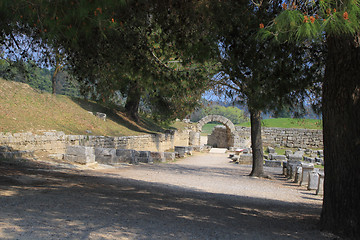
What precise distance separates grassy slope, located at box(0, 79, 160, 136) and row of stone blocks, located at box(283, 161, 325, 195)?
10306 mm

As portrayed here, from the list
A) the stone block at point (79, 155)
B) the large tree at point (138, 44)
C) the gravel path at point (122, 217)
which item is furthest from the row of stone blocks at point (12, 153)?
the large tree at point (138, 44)

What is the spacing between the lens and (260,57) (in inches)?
252

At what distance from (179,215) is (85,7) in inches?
135

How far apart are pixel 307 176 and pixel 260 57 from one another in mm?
7817

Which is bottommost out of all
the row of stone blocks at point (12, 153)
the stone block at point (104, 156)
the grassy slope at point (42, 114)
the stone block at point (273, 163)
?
the stone block at point (273, 163)

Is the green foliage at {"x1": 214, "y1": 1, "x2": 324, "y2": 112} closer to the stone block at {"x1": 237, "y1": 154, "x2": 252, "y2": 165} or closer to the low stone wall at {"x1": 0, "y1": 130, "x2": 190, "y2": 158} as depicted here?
the low stone wall at {"x1": 0, "y1": 130, "x2": 190, "y2": 158}

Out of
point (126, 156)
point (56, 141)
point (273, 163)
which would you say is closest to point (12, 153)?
point (56, 141)

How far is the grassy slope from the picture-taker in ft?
44.6

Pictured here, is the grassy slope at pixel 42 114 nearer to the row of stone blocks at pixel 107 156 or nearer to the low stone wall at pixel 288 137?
the row of stone blocks at pixel 107 156

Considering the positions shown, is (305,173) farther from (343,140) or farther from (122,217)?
(122,217)

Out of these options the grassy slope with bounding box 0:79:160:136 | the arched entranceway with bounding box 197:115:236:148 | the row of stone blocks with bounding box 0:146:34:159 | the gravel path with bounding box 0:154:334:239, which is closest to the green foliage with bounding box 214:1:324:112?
the gravel path with bounding box 0:154:334:239

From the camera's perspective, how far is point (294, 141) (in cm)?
3581

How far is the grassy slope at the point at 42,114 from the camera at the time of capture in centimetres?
1359

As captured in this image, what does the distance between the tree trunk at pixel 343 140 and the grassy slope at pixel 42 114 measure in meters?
11.3
